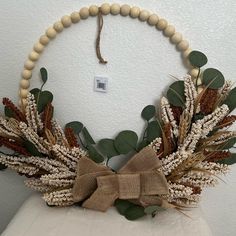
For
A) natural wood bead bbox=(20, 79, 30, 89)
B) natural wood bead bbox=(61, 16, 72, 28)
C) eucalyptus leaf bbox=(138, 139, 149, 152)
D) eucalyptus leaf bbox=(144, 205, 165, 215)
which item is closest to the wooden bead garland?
natural wood bead bbox=(61, 16, 72, 28)

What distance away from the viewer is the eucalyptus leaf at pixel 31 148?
→ 965mm

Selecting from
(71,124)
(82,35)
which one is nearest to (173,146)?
(71,124)

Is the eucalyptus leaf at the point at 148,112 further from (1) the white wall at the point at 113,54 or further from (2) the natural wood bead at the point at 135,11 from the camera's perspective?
(2) the natural wood bead at the point at 135,11

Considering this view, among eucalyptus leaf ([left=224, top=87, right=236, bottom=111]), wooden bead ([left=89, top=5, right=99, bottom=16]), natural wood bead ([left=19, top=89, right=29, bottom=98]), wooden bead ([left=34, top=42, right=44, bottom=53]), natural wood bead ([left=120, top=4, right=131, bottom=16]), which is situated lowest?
natural wood bead ([left=19, top=89, right=29, bottom=98])

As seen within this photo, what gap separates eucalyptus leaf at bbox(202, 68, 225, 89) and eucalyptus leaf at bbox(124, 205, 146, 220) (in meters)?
0.40

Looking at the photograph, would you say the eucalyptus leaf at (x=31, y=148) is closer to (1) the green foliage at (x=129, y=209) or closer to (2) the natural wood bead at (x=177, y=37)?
(1) the green foliage at (x=129, y=209)

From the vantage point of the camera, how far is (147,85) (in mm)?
947

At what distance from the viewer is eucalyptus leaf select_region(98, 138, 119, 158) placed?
0.97 metres

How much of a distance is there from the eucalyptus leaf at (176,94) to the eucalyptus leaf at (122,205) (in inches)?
12.6

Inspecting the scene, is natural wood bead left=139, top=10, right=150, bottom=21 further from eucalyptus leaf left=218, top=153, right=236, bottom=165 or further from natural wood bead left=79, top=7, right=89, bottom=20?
eucalyptus leaf left=218, top=153, right=236, bottom=165

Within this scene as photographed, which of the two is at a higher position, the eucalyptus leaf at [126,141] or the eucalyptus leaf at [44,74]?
the eucalyptus leaf at [44,74]

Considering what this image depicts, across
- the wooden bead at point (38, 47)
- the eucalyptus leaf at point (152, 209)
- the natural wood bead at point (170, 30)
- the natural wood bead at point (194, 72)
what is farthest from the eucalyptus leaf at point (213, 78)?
the wooden bead at point (38, 47)

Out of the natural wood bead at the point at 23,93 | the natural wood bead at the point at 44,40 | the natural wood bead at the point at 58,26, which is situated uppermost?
the natural wood bead at the point at 58,26

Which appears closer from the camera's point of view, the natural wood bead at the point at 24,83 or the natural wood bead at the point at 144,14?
the natural wood bead at the point at 144,14
